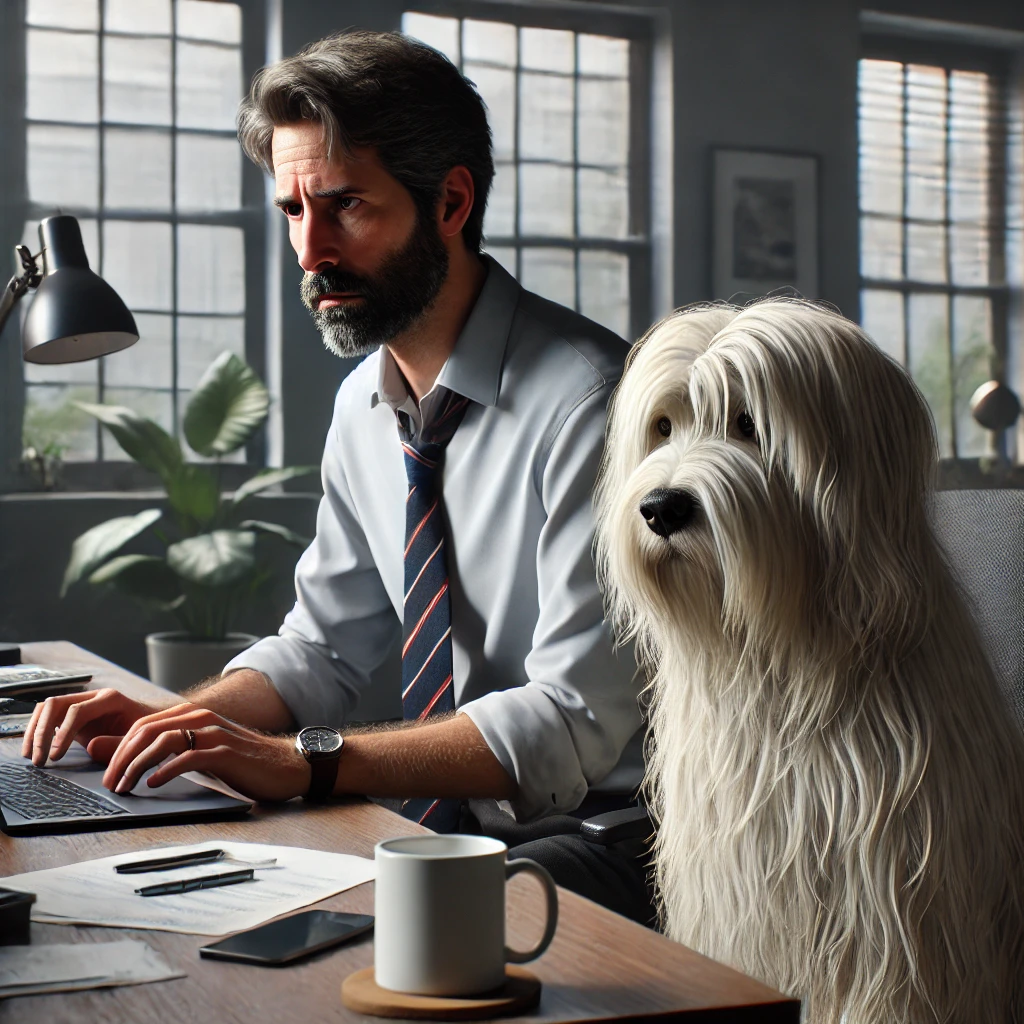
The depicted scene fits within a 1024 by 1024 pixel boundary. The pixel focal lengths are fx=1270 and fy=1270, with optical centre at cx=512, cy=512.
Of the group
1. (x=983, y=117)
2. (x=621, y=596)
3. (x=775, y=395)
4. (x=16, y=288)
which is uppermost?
(x=983, y=117)

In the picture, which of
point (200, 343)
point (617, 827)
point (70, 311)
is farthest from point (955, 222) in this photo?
point (617, 827)

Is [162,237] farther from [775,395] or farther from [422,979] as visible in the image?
[422,979]

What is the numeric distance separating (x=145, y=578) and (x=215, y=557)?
375 millimetres

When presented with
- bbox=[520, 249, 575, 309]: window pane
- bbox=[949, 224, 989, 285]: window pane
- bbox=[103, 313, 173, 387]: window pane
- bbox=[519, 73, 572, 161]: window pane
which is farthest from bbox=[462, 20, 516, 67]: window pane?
bbox=[949, 224, 989, 285]: window pane

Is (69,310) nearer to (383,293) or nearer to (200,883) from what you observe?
(383,293)

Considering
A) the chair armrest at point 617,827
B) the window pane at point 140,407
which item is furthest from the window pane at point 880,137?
the chair armrest at point 617,827

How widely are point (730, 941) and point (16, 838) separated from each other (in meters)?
0.62

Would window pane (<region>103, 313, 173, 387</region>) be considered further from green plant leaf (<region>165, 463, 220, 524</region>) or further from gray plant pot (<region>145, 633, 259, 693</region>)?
gray plant pot (<region>145, 633, 259, 693</region>)

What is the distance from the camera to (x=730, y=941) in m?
1.10

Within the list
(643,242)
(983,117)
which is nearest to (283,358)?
(643,242)

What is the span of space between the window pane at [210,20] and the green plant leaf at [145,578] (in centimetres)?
198

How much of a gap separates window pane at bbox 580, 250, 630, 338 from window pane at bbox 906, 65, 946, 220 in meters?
1.48

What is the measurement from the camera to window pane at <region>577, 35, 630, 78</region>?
207 inches

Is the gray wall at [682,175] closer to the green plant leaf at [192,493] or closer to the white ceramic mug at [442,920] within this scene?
the green plant leaf at [192,493]
